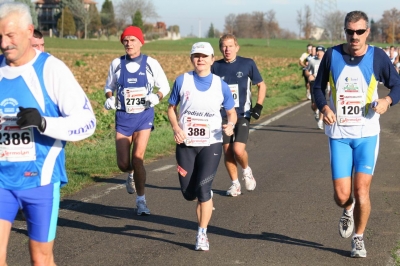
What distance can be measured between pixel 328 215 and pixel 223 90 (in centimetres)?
212

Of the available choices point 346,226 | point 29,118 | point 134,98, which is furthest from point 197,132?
point 29,118

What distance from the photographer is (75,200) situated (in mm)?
9242

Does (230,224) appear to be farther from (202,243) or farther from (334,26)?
(334,26)

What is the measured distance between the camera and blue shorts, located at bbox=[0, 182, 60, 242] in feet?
14.7

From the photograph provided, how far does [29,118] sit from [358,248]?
3.63 meters

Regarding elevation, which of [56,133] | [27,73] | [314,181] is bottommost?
[314,181]

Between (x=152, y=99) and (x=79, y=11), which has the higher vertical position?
(x=79, y=11)

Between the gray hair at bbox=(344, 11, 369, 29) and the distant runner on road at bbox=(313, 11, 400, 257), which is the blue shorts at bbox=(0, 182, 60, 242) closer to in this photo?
the distant runner on road at bbox=(313, 11, 400, 257)

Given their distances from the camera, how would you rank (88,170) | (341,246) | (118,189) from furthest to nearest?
(88,170) → (118,189) → (341,246)

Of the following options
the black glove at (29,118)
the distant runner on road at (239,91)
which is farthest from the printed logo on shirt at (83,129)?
the distant runner on road at (239,91)

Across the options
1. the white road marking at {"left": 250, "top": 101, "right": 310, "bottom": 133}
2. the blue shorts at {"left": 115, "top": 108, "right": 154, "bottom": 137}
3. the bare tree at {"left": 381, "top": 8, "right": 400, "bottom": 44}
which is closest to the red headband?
the blue shorts at {"left": 115, "top": 108, "right": 154, "bottom": 137}

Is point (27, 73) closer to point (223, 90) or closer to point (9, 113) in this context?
point (9, 113)

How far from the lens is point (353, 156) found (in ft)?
22.3

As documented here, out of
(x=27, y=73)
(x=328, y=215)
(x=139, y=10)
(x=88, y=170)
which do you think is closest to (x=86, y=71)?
(x=88, y=170)
